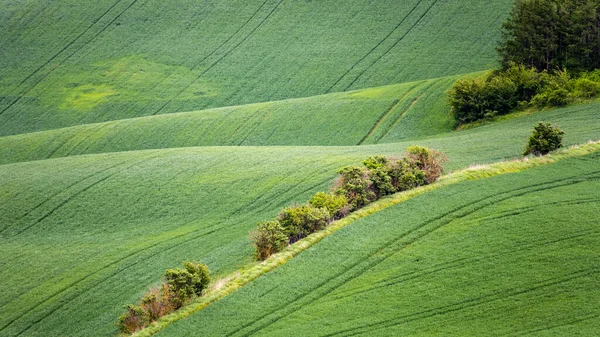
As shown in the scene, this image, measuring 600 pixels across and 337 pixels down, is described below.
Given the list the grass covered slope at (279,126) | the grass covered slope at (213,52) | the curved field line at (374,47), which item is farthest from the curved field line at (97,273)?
the curved field line at (374,47)

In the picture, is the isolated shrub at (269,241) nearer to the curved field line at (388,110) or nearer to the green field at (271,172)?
the green field at (271,172)

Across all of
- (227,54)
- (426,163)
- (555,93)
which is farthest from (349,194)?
(227,54)

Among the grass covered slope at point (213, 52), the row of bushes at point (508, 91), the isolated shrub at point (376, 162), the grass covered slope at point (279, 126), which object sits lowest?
the row of bushes at point (508, 91)

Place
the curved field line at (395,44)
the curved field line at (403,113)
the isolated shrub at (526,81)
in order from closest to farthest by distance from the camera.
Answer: the isolated shrub at (526,81) < the curved field line at (403,113) < the curved field line at (395,44)

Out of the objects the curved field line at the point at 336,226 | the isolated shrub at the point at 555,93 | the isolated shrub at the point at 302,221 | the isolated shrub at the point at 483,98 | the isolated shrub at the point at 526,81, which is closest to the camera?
the curved field line at the point at 336,226

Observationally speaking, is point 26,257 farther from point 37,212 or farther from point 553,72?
point 553,72

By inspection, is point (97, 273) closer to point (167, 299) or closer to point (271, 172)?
point (167, 299)

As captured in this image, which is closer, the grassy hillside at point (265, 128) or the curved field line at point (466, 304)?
the curved field line at point (466, 304)
